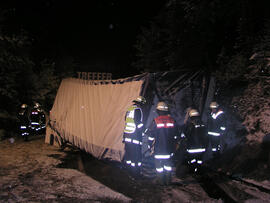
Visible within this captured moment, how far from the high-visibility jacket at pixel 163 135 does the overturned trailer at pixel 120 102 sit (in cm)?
115

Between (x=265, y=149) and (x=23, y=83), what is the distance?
40.3 ft

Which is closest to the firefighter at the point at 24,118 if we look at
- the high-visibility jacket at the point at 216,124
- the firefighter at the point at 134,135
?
the firefighter at the point at 134,135

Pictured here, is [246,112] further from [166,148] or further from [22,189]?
[22,189]

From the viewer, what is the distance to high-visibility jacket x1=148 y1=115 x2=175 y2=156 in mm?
5414

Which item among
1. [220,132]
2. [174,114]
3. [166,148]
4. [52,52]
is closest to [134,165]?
[166,148]

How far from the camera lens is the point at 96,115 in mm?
7902

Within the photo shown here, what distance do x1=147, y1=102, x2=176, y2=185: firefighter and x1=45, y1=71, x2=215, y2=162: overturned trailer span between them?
1.14 m

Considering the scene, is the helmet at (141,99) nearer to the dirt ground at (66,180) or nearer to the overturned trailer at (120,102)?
the overturned trailer at (120,102)

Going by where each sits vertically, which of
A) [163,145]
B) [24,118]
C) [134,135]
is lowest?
[24,118]

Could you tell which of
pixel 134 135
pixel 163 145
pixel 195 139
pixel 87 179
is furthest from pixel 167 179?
pixel 87 179

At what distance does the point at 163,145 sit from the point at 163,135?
22cm

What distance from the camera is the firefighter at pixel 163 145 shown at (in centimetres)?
541

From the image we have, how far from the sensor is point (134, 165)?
5.89 metres

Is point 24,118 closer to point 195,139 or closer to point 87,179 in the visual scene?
point 87,179
